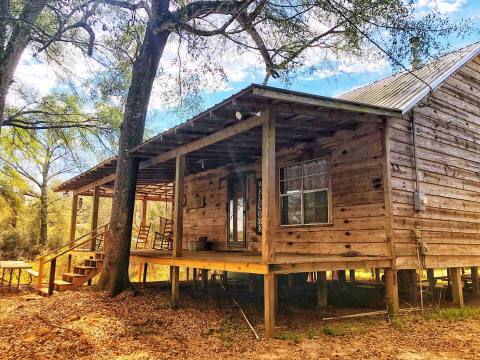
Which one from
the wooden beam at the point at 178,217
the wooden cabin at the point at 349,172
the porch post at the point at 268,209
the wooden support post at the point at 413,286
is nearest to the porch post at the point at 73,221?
the wooden cabin at the point at 349,172

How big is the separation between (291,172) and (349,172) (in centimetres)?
165

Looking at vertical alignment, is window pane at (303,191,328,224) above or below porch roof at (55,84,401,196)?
below

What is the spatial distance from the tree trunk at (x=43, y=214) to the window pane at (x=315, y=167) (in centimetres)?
1799

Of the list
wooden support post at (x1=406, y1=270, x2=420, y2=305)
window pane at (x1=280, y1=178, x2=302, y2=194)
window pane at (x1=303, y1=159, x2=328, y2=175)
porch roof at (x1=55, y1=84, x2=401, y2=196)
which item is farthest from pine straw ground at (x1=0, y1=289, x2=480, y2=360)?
porch roof at (x1=55, y1=84, x2=401, y2=196)

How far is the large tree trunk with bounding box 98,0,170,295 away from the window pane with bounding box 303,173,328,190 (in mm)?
3984

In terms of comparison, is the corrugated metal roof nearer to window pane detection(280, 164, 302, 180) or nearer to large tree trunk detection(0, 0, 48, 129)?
window pane detection(280, 164, 302, 180)

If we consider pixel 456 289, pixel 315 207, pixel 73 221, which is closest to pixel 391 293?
pixel 315 207

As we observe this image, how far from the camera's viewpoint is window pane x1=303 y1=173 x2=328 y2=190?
810cm

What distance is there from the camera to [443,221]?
8141 mm

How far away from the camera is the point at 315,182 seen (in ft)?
27.2

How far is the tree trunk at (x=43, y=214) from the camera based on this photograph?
21.0m

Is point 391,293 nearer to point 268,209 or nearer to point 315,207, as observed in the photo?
point 315,207

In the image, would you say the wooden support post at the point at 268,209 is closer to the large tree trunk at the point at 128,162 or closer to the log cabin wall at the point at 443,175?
the log cabin wall at the point at 443,175

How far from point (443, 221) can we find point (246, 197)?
4.85m
